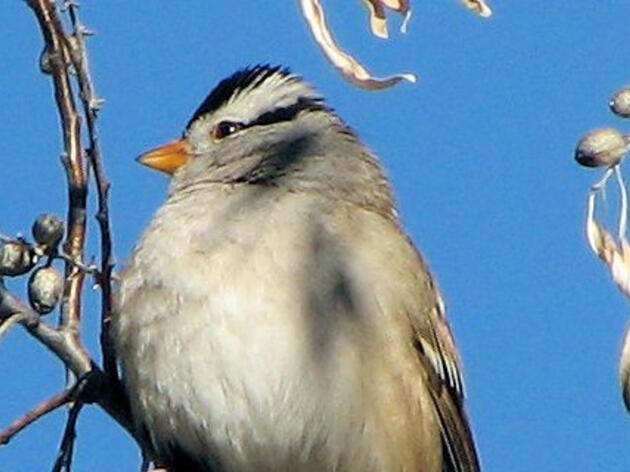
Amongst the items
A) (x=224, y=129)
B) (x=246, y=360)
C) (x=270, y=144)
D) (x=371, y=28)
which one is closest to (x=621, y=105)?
(x=371, y=28)

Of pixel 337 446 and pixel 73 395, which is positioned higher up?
pixel 73 395

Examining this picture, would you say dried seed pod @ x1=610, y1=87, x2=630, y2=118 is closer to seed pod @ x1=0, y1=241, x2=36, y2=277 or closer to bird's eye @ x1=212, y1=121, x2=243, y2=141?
seed pod @ x1=0, y1=241, x2=36, y2=277

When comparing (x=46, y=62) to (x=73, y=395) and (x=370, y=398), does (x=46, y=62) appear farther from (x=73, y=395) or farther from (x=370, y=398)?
(x=370, y=398)

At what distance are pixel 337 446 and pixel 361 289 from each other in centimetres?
38

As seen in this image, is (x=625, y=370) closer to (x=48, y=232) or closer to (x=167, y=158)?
(x=48, y=232)

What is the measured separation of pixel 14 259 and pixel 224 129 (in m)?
1.64

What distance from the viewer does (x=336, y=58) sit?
87.7 inches

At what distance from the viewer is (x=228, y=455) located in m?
3.22

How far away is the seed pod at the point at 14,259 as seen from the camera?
2461 mm

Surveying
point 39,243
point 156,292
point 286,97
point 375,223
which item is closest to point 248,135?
point 286,97

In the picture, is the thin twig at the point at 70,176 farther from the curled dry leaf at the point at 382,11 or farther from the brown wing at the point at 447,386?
the brown wing at the point at 447,386

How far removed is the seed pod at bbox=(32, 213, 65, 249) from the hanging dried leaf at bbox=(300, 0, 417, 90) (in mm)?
659

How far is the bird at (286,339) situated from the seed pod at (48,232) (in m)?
0.64

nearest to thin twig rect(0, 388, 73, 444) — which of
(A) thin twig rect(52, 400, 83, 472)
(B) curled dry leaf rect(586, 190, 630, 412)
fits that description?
(A) thin twig rect(52, 400, 83, 472)
